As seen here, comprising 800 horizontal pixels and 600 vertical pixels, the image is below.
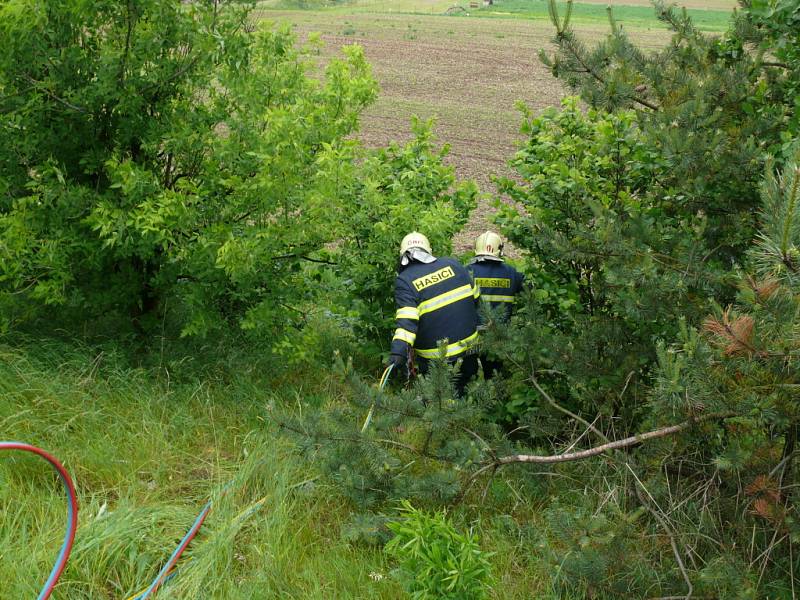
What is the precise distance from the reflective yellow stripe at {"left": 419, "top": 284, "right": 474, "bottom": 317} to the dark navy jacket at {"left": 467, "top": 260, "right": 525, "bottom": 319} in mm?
372

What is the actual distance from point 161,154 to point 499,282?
275cm

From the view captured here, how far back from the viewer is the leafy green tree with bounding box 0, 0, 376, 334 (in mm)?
5605

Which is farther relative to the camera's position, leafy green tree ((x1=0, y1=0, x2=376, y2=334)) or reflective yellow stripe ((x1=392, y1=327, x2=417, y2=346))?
reflective yellow stripe ((x1=392, y1=327, x2=417, y2=346))

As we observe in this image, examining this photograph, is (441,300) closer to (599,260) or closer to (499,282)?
(499,282)

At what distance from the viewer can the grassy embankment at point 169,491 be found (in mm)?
4352

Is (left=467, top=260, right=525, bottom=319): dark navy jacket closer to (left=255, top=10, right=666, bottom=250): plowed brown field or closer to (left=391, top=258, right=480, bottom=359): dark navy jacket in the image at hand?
(left=391, top=258, right=480, bottom=359): dark navy jacket

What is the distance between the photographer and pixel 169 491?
5.22 meters

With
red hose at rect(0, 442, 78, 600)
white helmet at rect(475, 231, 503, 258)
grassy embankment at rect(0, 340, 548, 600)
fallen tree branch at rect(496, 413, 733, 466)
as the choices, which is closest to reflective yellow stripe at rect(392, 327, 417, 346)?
grassy embankment at rect(0, 340, 548, 600)

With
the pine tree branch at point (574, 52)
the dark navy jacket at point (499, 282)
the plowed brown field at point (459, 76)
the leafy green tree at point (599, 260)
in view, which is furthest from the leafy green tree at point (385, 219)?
the plowed brown field at point (459, 76)

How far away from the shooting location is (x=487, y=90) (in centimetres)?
2522

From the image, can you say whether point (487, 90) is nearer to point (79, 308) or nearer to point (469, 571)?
point (79, 308)

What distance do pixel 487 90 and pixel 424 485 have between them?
21978mm

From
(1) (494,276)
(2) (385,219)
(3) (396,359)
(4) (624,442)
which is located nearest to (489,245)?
(1) (494,276)

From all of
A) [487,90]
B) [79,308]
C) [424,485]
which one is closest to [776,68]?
[424,485]
